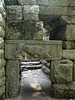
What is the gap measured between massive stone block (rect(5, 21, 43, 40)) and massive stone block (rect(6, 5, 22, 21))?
181 millimetres

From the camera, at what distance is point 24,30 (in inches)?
123

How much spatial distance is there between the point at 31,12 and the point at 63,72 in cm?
202

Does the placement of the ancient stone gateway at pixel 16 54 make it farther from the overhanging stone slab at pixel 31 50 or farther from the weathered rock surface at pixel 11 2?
the weathered rock surface at pixel 11 2

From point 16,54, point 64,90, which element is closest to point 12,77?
point 16,54

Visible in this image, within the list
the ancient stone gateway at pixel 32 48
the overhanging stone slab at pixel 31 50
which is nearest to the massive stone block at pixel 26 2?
the ancient stone gateway at pixel 32 48

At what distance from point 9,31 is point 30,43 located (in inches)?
27.9

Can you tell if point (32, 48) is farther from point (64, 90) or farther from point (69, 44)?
point (64, 90)

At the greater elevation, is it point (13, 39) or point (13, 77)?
point (13, 39)

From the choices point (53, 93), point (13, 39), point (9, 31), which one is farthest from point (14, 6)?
point (53, 93)

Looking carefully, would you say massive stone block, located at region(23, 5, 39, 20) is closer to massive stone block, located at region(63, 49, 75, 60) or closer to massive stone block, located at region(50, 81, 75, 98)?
massive stone block, located at region(63, 49, 75, 60)

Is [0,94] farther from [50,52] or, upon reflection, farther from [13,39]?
[50,52]

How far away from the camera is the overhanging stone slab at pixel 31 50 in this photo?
3.03m

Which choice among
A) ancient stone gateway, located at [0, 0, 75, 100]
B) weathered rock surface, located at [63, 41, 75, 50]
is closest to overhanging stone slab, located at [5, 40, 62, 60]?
ancient stone gateway, located at [0, 0, 75, 100]

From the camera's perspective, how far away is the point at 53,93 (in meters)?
3.21
